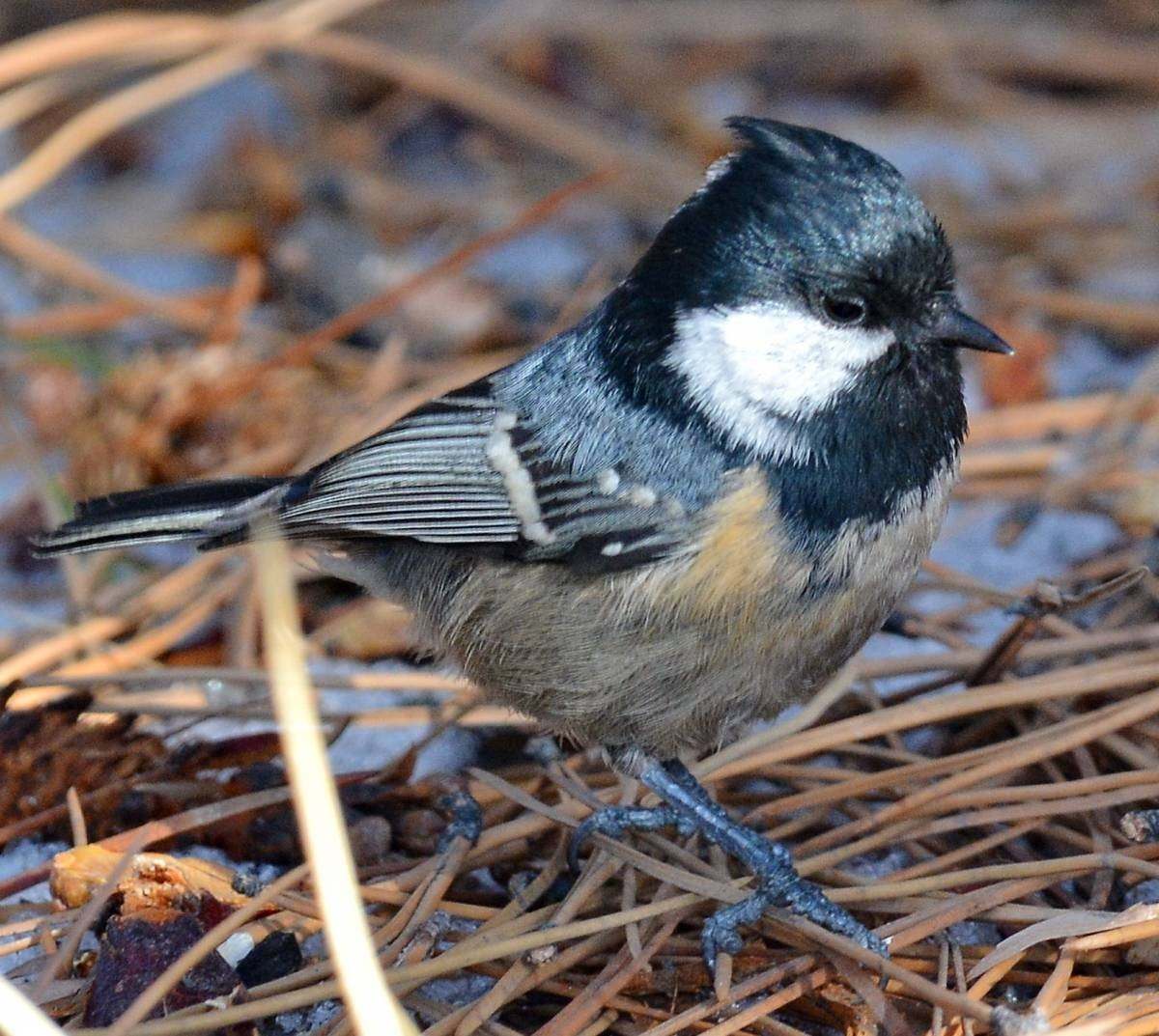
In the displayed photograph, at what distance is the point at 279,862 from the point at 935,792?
0.75 metres

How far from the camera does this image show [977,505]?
2410 mm

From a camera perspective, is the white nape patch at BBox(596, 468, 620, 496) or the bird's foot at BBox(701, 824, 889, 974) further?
the white nape patch at BBox(596, 468, 620, 496)

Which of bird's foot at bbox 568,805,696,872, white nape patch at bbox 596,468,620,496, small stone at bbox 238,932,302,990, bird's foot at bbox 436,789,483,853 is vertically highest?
white nape patch at bbox 596,468,620,496

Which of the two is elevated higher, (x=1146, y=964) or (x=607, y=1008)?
(x=1146, y=964)

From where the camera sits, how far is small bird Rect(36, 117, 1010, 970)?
1.51 metres

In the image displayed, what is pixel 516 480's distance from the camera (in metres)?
1.69

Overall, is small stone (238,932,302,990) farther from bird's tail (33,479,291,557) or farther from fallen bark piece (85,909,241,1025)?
bird's tail (33,479,291,557)

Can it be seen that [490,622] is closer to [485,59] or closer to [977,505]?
[977,505]

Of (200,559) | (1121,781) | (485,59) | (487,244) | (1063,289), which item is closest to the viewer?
(1121,781)

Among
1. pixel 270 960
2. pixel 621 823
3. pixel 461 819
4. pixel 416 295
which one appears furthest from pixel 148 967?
pixel 416 295

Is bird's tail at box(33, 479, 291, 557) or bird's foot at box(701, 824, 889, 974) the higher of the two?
bird's tail at box(33, 479, 291, 557)

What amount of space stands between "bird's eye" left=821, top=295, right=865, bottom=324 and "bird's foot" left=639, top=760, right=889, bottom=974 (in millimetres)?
541

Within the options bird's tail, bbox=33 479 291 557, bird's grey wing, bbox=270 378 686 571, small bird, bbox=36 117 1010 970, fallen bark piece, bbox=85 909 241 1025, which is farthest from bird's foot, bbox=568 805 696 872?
bird's tail, bbox=33 479 291 557

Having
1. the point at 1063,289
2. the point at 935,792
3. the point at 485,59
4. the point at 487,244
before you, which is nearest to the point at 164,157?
the point at 485,59
